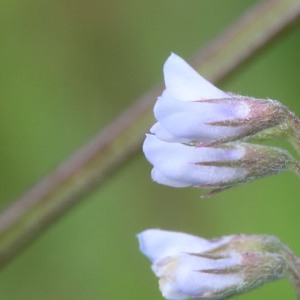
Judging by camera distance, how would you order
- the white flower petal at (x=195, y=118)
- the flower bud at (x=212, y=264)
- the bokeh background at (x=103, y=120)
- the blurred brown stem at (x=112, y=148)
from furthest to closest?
1. the bokeh background at (x=103, y=120)
2. the blurred brown stem at (x=112, y=148)
3. the flower bud at (x=212, y=264)
4. the white flower petal at (x=195, y=118)

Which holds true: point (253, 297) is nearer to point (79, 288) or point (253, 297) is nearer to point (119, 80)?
point (79, 288)

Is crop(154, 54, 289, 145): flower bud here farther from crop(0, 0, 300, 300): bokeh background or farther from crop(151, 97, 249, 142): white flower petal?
crop(0, 0, 300, 300): bokeh background

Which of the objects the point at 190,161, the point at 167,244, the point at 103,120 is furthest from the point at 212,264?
the point at 103,120

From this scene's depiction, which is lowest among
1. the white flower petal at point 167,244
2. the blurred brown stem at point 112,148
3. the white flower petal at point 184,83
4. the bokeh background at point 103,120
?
the white flower petal at point 167,244

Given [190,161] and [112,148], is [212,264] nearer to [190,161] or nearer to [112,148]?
[190,161]

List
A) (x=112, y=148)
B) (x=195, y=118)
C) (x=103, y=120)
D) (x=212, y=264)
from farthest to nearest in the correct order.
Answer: (x=103, y=120) → (x=112, y=148) → (x=212, y=264) → (x=195, y=118)

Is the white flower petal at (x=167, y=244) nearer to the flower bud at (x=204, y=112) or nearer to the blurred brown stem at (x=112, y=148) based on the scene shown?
the flower bud at (x=204, y=112)

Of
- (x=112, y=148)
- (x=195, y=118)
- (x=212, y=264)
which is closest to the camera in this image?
(x=195, y=118)

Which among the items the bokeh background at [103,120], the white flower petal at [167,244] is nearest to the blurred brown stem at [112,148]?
the white flower petal at [167,244]
